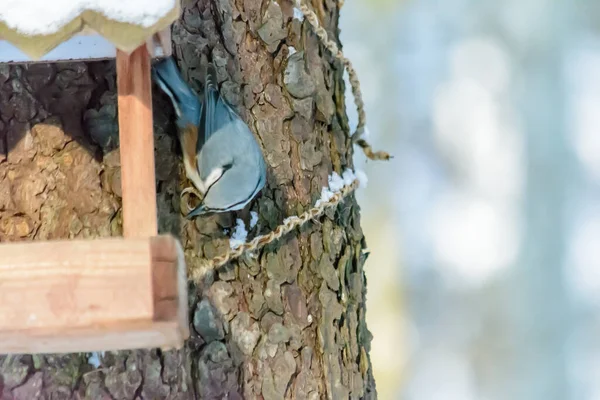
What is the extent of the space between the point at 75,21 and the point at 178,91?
10.5 inches

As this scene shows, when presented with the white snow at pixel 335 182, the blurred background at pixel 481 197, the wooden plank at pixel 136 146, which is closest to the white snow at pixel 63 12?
the wooden plank at pixel 136 146

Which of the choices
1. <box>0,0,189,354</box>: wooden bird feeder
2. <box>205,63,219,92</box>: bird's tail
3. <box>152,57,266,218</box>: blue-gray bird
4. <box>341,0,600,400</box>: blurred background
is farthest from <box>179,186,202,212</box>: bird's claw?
<box>341,0,600,400</box>: blurred background

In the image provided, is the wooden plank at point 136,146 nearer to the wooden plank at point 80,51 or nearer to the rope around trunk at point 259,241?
the wooden plank at point 80,51

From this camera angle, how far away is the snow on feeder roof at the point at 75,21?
0.55 meters

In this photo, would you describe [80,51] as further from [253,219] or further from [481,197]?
[481,197]

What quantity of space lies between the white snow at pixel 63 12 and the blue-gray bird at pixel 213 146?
9.3 inches

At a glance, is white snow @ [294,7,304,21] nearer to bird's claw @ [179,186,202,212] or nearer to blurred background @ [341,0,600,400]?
bird's claw @ [179,186,202,212]

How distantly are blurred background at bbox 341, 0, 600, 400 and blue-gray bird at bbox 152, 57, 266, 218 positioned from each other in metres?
1.21

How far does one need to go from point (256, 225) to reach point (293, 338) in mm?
167

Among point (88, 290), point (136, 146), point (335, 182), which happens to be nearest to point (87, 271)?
point (88, 290)

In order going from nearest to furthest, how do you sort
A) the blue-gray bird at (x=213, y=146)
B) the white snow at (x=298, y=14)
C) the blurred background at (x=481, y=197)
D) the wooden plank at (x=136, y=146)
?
the wooden plank at (x=136, y=146) < the blue-gray bird at (x=213, y=146) < the white snow at (x=298, y=14) < the blurred background at (x=481, y=197)

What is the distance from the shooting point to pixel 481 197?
200 centimetres

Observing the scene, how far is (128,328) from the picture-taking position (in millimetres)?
542

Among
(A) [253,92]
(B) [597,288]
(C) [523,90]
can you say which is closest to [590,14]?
(C) [523,90]
